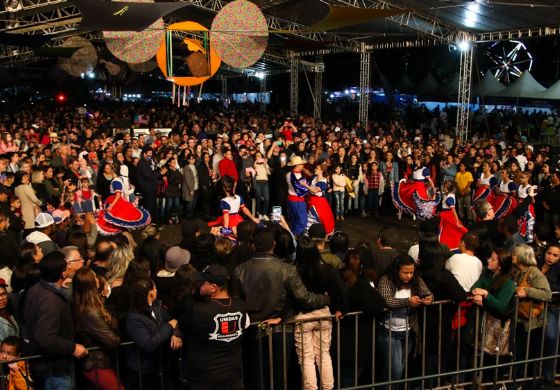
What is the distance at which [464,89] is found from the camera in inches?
646

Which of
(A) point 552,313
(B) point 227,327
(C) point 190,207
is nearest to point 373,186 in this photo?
(C) point 190,207

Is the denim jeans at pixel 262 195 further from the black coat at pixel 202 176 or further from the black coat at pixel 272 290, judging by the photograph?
the black coat at pixel 272 290

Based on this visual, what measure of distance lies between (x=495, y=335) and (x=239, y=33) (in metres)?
6.29

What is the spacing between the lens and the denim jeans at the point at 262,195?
11.3 m

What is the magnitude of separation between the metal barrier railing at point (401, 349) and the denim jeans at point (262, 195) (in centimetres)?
691

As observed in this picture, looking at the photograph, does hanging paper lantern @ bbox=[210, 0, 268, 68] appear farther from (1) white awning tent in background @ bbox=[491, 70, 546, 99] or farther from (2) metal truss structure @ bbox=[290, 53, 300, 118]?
(2) metal truss structure @ bbox=[290, 53, 300, 118]

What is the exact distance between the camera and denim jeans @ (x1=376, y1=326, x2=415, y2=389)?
436cm

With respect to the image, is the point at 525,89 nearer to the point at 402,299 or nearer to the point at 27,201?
the point at 27,201

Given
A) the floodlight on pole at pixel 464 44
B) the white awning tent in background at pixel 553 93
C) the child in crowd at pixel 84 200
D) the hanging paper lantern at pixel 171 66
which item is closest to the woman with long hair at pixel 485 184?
the hanging paper lantern at pixel 171 66

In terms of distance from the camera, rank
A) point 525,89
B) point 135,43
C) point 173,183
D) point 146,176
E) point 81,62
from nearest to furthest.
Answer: point 135,43 → point 146,176 → point 173,183 → point 81,62 → point 525,89

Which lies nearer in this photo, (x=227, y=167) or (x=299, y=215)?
(x=299, y=215)

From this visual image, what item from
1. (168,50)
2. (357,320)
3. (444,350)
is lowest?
(444,350)

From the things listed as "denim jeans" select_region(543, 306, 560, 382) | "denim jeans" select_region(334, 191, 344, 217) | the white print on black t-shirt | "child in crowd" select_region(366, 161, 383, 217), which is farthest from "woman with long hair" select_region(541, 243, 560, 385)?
"child in crowd" select_region(366, 161, 383, 217)

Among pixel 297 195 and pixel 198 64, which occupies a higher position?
pixel 198 64
